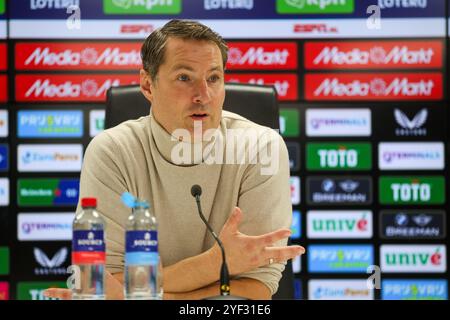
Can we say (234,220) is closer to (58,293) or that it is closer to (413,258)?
(58,293)

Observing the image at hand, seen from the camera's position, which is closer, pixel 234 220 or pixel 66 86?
pixel 234 220

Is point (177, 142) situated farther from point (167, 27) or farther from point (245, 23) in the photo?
point (245, 23)

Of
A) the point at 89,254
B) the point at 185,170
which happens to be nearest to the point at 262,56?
the point at 185,170

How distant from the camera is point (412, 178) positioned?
4.61 metres

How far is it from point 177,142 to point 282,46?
232cm

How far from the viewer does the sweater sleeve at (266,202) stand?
2.38 m

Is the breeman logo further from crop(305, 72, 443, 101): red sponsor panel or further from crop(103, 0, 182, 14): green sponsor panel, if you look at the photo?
crop(103, 0, 182, 14): green sponsor panel

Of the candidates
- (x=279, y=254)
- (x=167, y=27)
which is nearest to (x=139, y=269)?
(x=279, y=254)

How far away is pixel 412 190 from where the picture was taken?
181 inches

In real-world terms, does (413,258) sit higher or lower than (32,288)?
higher

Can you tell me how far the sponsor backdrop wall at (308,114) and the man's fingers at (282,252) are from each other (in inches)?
94.3

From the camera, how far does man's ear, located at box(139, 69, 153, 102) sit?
260 cm

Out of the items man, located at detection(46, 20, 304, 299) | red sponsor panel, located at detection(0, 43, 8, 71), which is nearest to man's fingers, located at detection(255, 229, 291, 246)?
man, located at detection(46, 20, 304, 299)

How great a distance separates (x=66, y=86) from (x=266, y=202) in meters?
2.47
